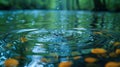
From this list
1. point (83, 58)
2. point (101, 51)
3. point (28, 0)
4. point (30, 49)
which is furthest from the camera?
point (28, 0)

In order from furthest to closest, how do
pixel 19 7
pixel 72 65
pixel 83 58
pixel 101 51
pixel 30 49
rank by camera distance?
pixel 19 7 → pixel 30 49 → pixel 101 51 → pixel 83 58 → pixel 72 65

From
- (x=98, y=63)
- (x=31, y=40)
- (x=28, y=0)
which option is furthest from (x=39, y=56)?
(x=28, y=0)

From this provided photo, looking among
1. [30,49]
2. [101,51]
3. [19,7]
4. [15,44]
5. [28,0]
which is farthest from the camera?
[28,0]

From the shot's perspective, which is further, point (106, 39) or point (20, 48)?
point (106, 39)

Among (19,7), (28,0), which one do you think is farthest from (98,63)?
(28,0)

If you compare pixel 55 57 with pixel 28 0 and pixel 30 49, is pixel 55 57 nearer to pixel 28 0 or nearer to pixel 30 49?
pixel 30 49

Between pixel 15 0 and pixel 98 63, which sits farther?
pixel 15 0

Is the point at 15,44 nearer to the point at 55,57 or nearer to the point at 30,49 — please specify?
the point at 30,49

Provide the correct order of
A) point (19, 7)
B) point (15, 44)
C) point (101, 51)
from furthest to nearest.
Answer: point (19, 7)
point (15, 44)
point (101, 51)

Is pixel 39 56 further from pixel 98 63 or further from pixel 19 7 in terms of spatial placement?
pixel 19 7
